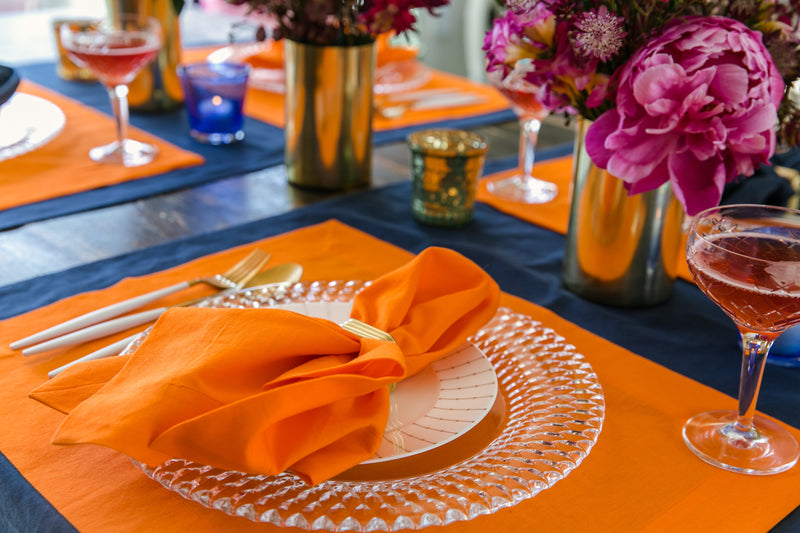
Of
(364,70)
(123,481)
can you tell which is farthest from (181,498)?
(364,70)

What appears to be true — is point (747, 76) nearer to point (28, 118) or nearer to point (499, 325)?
Result: point (499, 325)

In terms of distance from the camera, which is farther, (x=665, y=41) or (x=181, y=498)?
(x=665, y=41)

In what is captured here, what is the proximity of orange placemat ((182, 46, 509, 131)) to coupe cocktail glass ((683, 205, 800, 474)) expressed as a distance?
92 cm

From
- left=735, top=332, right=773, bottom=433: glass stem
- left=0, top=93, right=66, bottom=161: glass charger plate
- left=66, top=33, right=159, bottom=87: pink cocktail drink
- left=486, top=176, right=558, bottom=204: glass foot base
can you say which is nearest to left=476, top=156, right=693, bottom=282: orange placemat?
left=486, top=176, right=558, bottom=204: glass foot base

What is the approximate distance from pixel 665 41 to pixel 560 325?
11.9 inches

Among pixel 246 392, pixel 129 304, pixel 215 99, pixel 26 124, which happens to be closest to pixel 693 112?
pixel 246 392

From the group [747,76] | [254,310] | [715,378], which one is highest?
[747,76]

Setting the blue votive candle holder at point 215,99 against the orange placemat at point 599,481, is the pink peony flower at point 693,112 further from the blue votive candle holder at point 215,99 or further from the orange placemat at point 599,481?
the blue votive candle holder at point 215,99

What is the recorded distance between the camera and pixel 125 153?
1.30 m

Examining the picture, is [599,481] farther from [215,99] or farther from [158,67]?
[158,67]

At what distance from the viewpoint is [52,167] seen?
4.06 ft

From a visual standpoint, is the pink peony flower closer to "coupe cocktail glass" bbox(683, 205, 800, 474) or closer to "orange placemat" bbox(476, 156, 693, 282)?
"coupe cocktail glass" bbox(683, 205, 800, 474)

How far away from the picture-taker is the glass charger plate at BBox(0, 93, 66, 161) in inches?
47.6

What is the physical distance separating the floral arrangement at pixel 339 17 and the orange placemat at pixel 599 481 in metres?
0.55
